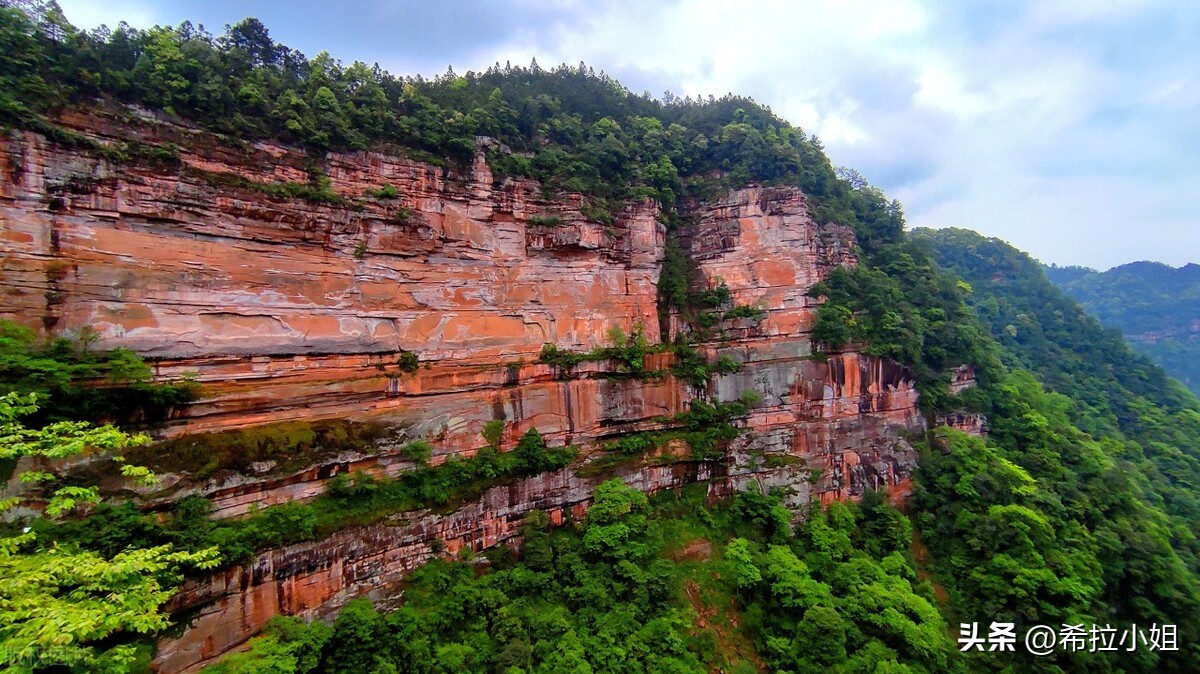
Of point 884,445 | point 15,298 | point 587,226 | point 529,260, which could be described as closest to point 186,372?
point 15,298

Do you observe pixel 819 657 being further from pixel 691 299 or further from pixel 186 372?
pixel 186 372

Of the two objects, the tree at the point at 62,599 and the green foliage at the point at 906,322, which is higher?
the green foliage at the point at 906,322

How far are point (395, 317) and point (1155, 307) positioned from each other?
69.4 m

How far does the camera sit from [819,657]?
45.1 ft

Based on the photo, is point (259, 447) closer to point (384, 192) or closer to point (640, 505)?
point (384, 192)

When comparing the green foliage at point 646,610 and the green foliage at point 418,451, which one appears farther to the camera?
the green foliage at point 418,451

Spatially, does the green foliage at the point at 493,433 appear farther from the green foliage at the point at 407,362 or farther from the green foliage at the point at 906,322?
the green foliage at the point at 906,322

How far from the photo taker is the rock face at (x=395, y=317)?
1163 cm

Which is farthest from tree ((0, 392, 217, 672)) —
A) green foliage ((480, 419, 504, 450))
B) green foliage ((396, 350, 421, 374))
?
green foliage ((480, 419, 504, 450))

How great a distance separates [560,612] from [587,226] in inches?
548

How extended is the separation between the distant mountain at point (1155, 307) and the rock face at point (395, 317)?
137 ft

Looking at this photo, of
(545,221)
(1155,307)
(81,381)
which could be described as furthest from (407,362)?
(1155,307)

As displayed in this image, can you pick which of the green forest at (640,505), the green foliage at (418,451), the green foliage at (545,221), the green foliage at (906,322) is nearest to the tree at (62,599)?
the green forest at (640,505)

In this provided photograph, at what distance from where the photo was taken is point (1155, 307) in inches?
1838
